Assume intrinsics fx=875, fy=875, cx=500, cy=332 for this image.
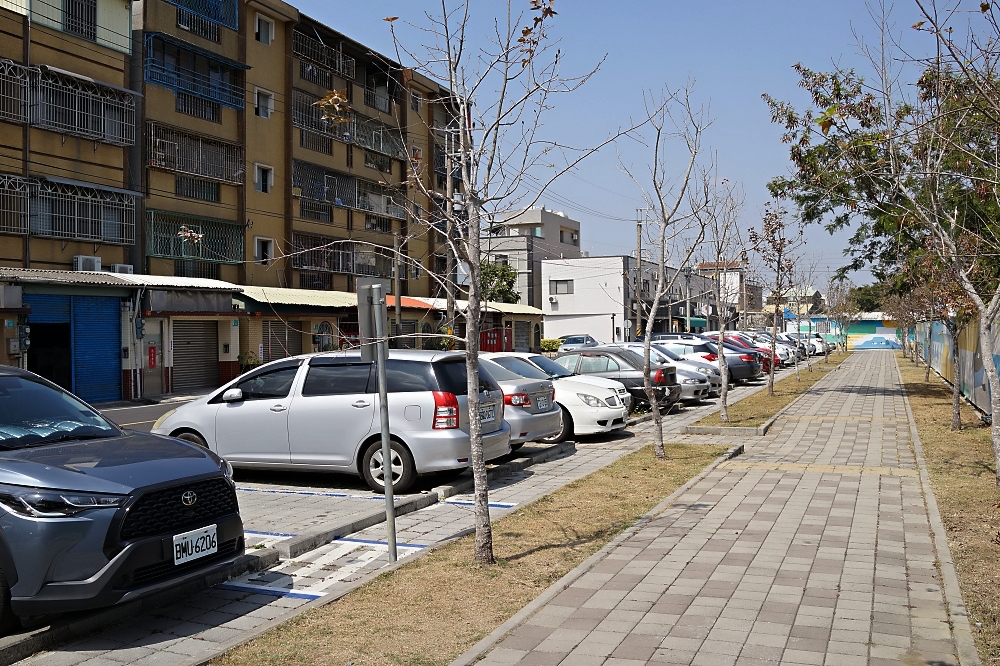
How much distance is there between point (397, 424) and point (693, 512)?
11.5 ft

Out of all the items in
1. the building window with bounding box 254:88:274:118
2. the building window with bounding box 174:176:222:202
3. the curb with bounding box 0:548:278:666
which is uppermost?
the building window with bounding box 254:88:274:118

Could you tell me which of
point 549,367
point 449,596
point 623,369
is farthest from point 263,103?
point 449,596

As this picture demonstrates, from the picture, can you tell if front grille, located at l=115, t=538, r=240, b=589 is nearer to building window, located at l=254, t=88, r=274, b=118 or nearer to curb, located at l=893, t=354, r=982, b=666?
curb, located at l=893, t=354, r=982, b=666

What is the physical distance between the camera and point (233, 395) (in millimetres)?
11234

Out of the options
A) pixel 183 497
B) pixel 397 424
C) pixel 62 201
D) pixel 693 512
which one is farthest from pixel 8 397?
pixel 62 201

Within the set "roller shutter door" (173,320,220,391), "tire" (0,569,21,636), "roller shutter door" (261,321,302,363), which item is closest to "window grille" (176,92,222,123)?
"roller shutter door" (173,320,220,391)

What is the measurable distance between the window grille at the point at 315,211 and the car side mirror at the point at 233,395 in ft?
92.1

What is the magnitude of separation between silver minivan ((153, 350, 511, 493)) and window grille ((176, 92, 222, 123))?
76.4 feet

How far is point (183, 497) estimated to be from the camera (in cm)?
577

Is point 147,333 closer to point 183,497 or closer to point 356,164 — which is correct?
point 356,164

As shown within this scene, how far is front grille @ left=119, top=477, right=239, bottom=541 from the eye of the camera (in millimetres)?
5418

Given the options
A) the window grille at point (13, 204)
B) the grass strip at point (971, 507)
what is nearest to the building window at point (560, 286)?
the window grille at point (13, 204)

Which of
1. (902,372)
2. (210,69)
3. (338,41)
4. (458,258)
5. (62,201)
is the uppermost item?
(338,41)

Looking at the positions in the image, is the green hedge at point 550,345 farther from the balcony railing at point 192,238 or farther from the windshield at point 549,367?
the windshield at point 549,367
